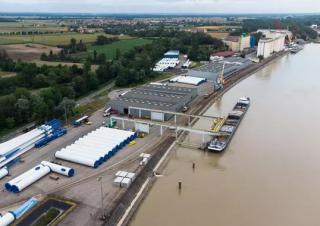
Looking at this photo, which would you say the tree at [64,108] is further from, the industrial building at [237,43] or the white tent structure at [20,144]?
the industrial building at [237,43]

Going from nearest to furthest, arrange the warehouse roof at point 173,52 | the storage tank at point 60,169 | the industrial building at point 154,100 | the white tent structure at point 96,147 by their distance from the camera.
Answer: the storage tank at point 60,169 < the white tent structure at point 96,147 < the industrial building at point 154,100 < the warehouse roof at point 173,52

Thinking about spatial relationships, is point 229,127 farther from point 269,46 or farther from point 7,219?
point 269,46

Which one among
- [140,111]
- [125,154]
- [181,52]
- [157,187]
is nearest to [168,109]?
[140,111]

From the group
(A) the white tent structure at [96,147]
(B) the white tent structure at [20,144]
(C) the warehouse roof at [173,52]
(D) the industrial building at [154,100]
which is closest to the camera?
(A) the white tent structure at [96,147]

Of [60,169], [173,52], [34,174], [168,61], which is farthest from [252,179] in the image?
[173,52]

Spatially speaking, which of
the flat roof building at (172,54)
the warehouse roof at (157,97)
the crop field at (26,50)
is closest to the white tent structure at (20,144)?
the warehouse roof at (157,97)

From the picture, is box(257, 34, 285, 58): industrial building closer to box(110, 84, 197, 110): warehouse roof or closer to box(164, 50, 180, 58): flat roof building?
box(164, 50, 180, 58): flat roof building

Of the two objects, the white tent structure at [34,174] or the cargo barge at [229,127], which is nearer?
the white tent structure at [34,174]

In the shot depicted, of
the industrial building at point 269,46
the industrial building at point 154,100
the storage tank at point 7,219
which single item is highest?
the industrial building at point 269,46
